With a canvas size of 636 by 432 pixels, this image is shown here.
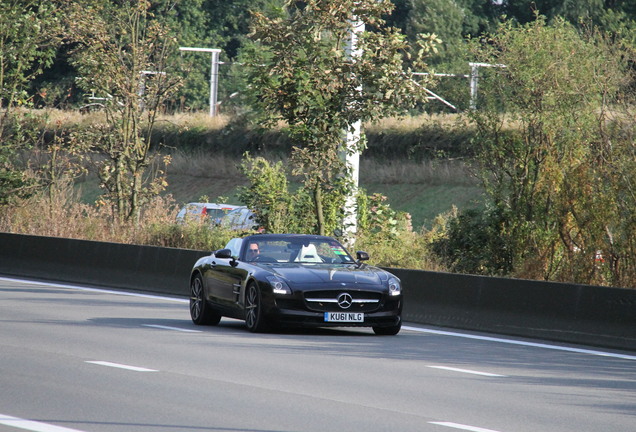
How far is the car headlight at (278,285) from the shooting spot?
15610 mm

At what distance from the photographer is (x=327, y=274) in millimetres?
16047

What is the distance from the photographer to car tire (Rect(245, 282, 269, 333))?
1581 centimetres

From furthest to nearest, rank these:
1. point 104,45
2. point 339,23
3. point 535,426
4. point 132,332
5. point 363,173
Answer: point 363,173, point 104,45, point 339,23, point 132,332, point 535,426

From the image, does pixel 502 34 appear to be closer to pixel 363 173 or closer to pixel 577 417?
pixel 577 417

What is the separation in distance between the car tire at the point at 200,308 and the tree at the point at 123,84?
12896 millimetres

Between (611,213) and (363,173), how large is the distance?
1557 inches

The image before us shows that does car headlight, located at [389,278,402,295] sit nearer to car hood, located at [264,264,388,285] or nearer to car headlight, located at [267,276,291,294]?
car hood, located at [264,264,388,285]

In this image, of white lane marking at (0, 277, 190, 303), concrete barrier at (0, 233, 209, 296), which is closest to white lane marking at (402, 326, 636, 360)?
white lane marking at (0, 277, 190, 303)

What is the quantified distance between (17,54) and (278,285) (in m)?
21.3

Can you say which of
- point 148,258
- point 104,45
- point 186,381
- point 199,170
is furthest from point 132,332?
point 199,170

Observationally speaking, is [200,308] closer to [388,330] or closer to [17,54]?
[388,330]

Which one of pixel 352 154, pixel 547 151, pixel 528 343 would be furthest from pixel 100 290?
pixel 528 343

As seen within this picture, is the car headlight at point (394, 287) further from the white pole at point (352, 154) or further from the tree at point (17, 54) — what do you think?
the tree at point (17, 54)

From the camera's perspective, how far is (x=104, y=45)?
3105cm
